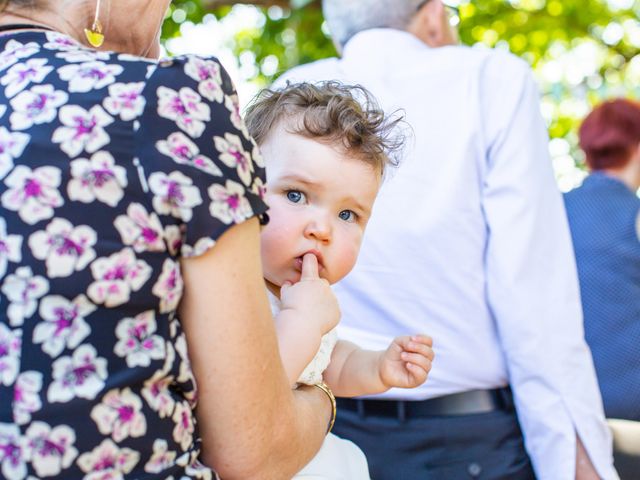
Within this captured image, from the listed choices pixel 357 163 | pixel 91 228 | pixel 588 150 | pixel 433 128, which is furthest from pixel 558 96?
pixel 91 228

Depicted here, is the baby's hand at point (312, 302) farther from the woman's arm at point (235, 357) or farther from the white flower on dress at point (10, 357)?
the white flower on dress at point (10, 357)

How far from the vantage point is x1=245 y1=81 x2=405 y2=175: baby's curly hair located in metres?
1.78

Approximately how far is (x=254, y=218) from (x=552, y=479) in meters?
1.65

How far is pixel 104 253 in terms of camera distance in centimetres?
118

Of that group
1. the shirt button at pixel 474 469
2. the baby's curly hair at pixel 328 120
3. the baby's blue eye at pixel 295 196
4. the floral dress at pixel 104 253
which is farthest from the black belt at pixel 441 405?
the floral dress at pixel 104 253

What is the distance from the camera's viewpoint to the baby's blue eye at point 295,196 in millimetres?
1734

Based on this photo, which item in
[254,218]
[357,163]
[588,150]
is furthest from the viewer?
[588,150]

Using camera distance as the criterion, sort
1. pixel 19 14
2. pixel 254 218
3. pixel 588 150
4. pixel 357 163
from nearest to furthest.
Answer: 1. pixel 254 218
2. pixel 19 14
3. pixel 357 163
4. pixel 588 150

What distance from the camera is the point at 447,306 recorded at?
8.39ft

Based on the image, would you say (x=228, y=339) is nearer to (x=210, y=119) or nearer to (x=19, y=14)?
(x=210, y=119)

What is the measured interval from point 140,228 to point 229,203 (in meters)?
0.13

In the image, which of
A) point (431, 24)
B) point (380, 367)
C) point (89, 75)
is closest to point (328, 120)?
point (380, 367)

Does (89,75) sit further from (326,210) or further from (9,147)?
(326,210)

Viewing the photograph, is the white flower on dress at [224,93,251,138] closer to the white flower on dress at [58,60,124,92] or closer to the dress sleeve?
the dress sleeve
